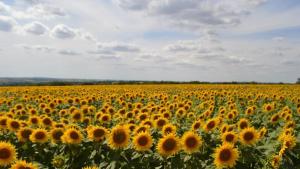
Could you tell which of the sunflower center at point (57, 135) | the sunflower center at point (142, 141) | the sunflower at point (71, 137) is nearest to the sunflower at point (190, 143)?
the sunflower center at point (142, 141)

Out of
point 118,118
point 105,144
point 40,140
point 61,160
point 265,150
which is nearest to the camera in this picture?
point 61,160

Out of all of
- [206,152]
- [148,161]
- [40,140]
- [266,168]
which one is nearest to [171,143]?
[148,161]

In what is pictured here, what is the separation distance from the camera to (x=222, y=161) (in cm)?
580

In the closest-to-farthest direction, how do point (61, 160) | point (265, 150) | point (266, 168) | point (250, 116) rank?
1. point (266, 168)
2. point (61, 160)
3. point (265, 150)
4. point (250, 116)

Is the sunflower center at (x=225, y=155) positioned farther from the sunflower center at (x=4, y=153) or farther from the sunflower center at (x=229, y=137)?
the sunflower center at (x=4, y=153)

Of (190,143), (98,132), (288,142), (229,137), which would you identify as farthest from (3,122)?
(288,142)

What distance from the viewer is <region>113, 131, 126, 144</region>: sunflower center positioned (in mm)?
6590

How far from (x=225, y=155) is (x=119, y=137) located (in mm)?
1691

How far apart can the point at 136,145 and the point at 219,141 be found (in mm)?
1538

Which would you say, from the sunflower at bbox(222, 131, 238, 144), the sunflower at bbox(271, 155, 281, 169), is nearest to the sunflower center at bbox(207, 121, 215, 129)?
the sunflower at bbox(222, 131, 238, 144)

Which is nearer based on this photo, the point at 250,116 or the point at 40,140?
the point at 40,140

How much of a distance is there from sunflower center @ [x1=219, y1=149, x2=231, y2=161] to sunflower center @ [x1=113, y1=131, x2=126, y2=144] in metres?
1.57

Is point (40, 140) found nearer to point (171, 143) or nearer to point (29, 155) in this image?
point (29, 155)

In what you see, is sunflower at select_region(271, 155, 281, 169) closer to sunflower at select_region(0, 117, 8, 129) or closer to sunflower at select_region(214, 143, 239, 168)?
sunflower at select_region(214, 143, 239, 168)
